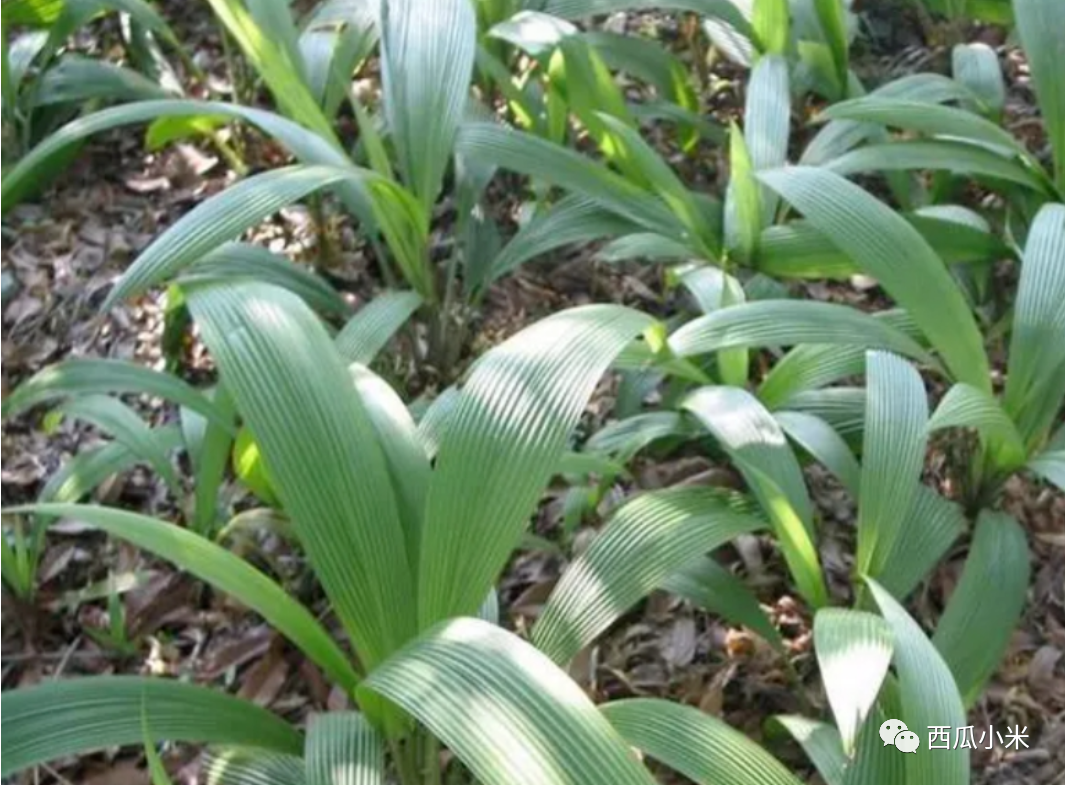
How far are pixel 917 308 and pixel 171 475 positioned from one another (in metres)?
0.70

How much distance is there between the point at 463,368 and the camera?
1733 millimetres

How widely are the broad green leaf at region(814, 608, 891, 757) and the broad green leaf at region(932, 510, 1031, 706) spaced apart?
0.53 ft

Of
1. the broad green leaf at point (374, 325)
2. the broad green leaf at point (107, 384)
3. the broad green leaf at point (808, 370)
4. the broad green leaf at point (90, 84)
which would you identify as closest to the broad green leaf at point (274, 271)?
the broad green leaf at point (374, 325)

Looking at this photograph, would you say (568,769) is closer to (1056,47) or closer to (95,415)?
(95,415)

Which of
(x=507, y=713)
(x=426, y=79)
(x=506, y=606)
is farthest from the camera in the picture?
(x=426, y=79)

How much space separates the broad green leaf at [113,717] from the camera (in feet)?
3.47

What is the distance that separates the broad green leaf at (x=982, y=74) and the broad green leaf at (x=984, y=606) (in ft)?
2.01

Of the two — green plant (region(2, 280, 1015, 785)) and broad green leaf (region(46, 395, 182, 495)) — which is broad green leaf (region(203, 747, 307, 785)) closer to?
green plant (region(2, 280, 1015, 785))

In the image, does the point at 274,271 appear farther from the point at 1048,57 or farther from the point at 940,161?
the point at 1048,57

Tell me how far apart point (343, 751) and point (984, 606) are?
0.55 metres

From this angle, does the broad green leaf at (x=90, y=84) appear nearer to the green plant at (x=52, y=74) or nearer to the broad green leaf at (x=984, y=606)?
the green plant at (x=52, y=74)

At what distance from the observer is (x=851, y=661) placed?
1085 mm

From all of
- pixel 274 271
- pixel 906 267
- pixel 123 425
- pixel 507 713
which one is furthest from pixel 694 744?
pixel 274 271

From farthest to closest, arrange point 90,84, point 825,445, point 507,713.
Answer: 1. point 90,84
2. point 825,445
3. point 507,713
